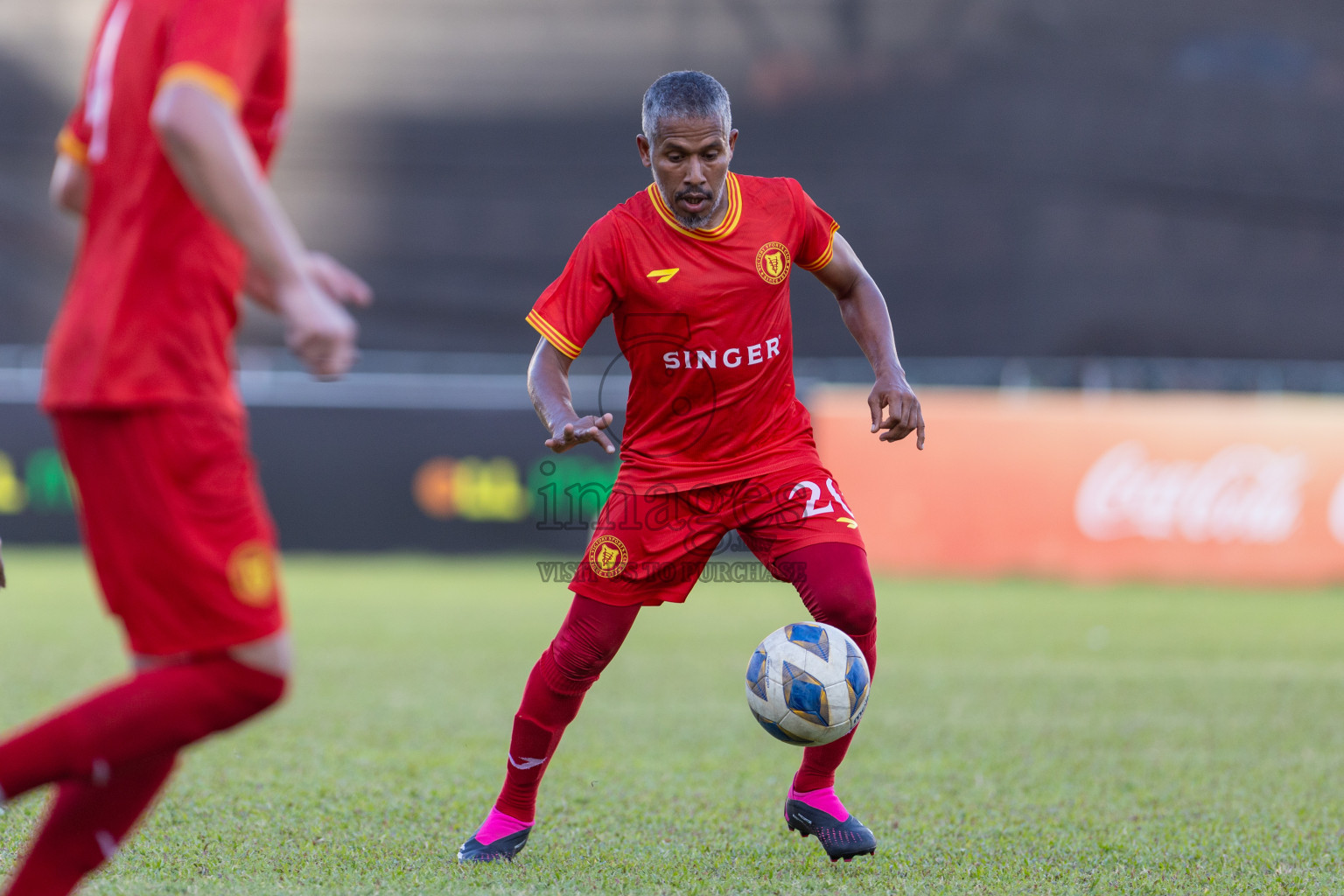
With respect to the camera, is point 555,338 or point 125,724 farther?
point 555,338

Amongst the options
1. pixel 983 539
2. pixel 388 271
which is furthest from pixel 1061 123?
pixel 388 271

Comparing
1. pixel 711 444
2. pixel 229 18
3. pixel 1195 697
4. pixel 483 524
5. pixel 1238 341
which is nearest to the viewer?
pixel 229 18

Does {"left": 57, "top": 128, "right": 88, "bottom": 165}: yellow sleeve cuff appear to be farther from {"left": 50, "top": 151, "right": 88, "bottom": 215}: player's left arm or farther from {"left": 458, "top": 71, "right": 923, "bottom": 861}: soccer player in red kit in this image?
{"left": 458, "top": 71, "right": 923, "bottom": 861}: soccer player in red kit

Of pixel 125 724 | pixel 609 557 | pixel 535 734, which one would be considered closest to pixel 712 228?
pixel 609 557

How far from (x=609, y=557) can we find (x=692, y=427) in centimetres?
45

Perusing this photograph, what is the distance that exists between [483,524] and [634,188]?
200 inches

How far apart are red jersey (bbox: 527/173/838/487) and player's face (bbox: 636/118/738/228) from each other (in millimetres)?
107

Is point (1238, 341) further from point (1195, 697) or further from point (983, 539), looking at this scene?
point (1195, 697)

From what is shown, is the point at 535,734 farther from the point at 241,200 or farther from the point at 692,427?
the point at 241,200

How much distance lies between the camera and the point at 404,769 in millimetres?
5125

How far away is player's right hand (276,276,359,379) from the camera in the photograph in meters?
2.22

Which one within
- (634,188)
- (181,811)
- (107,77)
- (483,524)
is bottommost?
(483,524)

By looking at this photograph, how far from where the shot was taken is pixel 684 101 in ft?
12.4

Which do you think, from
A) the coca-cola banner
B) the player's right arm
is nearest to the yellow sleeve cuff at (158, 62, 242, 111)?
the player's right arm
